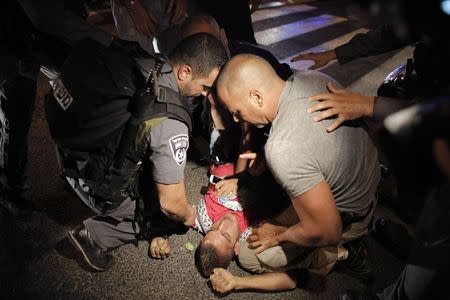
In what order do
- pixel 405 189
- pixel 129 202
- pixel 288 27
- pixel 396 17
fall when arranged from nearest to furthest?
pixel 396 17 → pixel 405 189 → pixel 129 202 → pixel 288 27

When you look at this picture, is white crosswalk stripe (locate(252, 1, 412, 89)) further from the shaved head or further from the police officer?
the shaved head

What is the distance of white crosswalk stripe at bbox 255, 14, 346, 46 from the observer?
5910 mm

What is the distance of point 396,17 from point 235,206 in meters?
2.12

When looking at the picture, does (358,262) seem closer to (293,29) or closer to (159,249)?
(159,249)

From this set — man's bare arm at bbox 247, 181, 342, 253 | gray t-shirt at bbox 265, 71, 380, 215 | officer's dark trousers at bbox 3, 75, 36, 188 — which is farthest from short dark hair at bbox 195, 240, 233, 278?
officer's dark trousers at bbox 3, 75, 36, 188

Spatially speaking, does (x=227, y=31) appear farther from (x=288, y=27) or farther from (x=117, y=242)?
(x=288, y=27)

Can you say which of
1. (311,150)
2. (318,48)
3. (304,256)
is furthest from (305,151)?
(318,48)

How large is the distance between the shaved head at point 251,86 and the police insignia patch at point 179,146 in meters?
0.37

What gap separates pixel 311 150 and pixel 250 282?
114 cm

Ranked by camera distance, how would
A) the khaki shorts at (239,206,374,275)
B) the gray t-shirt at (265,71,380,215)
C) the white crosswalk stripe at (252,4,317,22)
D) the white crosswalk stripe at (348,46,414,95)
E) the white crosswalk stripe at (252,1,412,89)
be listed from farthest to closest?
the white crosswalk stripe at (252,4,317,22), the white crosswalk stripe at (252,1,412,89), the white crosswalk stripe at (348,46,414,95), the khaki shorts at (239,206,374,275), the gray t-shirt at (265,71,380,215)

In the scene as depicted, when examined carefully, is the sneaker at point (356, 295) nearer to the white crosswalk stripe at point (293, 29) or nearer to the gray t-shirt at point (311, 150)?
the gray t-shirt at point (311, 150)

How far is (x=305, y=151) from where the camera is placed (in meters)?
1.62

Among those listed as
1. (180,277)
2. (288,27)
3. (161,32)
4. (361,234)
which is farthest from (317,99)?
(288,27)

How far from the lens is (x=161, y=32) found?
3.12 metres
